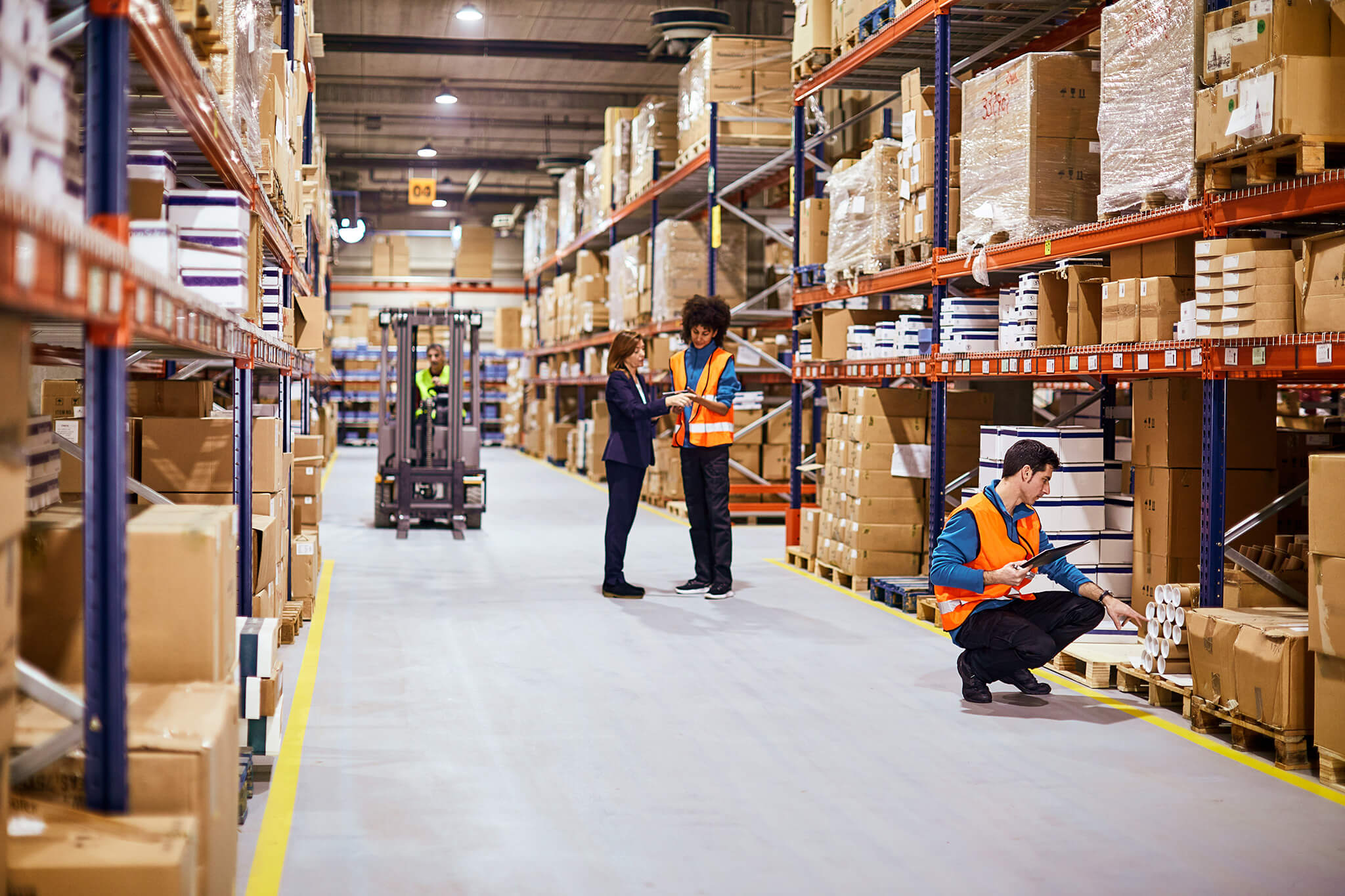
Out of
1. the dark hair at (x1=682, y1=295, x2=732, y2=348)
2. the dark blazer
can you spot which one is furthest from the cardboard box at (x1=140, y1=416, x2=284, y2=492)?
the dark hair at (x1=682, y1=295, x2=732, y2=348)

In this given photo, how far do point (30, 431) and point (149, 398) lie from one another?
5.77 ft

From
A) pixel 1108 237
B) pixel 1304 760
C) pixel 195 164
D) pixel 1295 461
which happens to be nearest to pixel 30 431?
pixel 195 164

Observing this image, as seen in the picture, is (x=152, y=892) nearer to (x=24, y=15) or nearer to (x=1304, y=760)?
(x=24, y=15)

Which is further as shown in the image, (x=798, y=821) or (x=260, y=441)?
(x=260, y=441)

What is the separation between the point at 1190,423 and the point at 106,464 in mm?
5270

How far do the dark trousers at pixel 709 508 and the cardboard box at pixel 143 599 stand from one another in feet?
16.9

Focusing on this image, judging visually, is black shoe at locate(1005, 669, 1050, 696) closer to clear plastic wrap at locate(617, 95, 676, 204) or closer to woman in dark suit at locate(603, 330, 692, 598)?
woman in dark suit at locate(603, 330, 692, 598)

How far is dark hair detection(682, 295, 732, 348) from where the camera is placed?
8188 mm

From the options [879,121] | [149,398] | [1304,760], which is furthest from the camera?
[879,121]

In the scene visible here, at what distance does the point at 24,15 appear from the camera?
7.76 ft

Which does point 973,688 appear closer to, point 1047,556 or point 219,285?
point 1047,556

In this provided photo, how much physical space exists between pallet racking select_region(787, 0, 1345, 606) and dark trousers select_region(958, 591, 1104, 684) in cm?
53

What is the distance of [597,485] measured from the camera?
58.3 feet

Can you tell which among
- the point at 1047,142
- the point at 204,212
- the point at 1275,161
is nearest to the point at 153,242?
the point at 204,212
